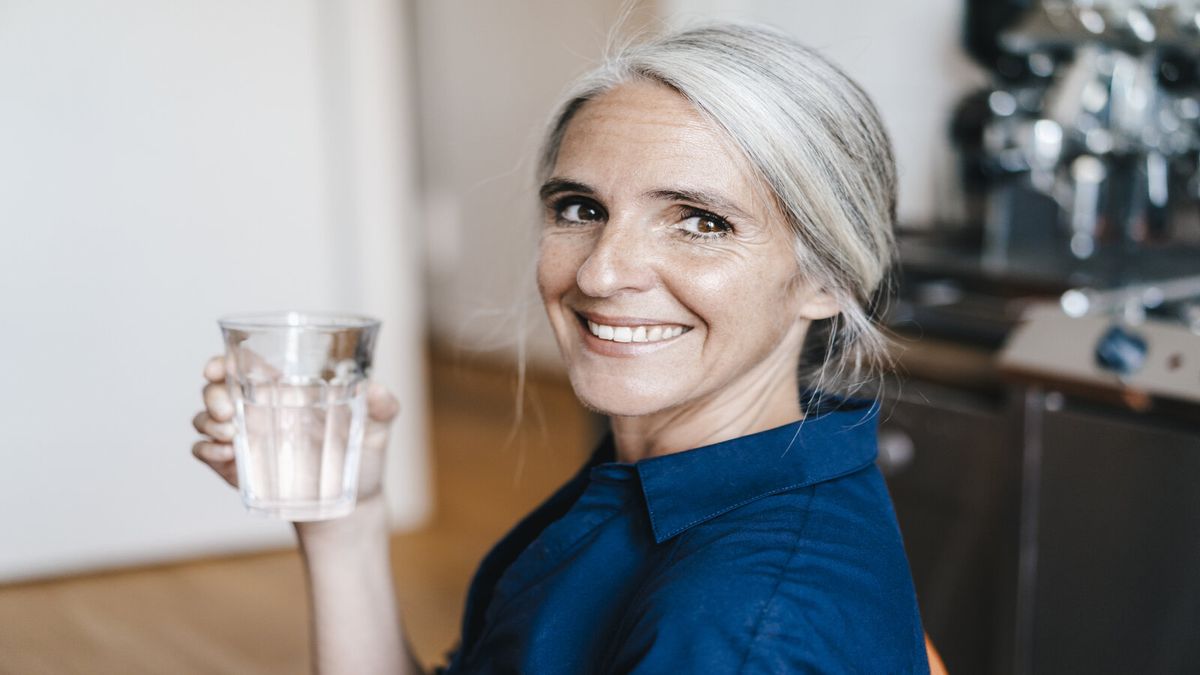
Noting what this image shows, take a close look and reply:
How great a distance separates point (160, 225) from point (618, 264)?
2166 millimetres

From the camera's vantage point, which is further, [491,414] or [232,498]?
[491,414]

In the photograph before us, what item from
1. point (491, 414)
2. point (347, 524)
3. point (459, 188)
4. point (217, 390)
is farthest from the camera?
point (459, 188)

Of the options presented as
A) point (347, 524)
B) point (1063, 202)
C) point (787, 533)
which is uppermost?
point (1063, 202)

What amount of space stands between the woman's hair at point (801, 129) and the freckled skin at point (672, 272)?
0.02 metres

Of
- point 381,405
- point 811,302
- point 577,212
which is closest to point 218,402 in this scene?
point 381,405

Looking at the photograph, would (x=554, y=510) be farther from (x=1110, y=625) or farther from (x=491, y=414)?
(x=491, y=414)

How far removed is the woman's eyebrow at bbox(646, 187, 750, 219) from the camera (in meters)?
1.05

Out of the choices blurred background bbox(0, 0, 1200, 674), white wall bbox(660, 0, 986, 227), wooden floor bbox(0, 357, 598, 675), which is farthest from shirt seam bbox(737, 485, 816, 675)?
white wall bbox(660, 0, 986, 227)

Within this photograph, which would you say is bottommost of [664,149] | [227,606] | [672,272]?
[227,606]

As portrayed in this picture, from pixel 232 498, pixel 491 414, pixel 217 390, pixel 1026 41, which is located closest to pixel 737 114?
pixel 217 390

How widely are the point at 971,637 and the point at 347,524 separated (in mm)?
1116

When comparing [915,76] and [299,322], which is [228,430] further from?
[915,76]

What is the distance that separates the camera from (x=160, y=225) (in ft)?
9.47

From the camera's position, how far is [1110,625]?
171cm
